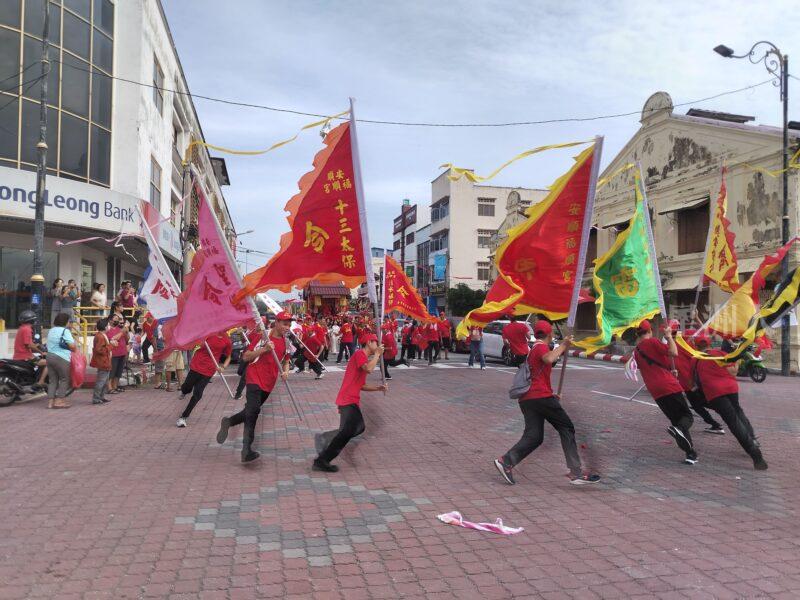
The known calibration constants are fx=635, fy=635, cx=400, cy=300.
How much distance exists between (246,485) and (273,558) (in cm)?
189

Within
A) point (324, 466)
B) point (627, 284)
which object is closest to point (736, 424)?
point (627, 284)

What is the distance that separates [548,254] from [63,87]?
1832cm

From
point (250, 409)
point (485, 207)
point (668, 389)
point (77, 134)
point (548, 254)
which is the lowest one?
point (250, 409)

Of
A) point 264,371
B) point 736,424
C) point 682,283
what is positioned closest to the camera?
point 736,424

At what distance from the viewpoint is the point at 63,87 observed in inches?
765

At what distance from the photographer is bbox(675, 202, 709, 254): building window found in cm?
2562

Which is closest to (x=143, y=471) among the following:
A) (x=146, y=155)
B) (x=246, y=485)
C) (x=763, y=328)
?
(x=246, y=485)

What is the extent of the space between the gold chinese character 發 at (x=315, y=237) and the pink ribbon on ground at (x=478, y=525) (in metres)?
2.99

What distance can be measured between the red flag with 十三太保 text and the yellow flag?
7.38 metres

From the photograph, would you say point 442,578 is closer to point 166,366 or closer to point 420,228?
point 166,366

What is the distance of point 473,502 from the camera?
557cm

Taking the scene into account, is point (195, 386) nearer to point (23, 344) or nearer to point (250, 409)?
point (250, 409)

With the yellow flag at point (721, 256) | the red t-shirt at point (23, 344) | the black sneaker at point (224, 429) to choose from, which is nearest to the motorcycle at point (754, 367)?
the yellow flag at point (721, 256)

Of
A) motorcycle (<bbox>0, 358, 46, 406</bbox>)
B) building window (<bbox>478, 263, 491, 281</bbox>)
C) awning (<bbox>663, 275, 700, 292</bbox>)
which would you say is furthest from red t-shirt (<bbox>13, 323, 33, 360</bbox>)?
building window (<bbox>478, 263, 491, 281</bbox>)
